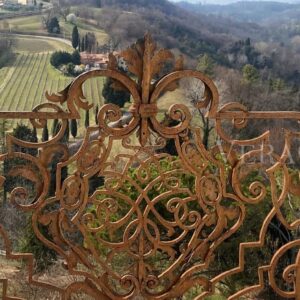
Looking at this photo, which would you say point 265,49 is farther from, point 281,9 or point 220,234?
point 281,9

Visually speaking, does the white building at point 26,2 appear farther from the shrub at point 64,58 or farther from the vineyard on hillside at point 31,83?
the shrub at point 64,58

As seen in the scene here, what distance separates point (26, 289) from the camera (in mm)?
6758

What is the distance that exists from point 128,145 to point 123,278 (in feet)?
1.83

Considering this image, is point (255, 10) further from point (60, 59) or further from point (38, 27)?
point (60, 59)

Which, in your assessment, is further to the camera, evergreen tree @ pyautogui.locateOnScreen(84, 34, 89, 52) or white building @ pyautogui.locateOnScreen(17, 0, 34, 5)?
white building @ pyautogui.locateOnScreen(17, 0, 34, 5)

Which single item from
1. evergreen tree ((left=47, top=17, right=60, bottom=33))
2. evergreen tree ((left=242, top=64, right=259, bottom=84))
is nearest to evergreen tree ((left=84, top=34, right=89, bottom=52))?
evergreen tree ((left=47, top=17, right=60, bottom=33))

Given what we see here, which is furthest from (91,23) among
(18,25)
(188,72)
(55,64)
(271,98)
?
(188,72)

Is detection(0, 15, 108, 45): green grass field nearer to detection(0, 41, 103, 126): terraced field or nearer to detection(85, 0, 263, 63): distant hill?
detection(85, 0, 263, 63): distant hill

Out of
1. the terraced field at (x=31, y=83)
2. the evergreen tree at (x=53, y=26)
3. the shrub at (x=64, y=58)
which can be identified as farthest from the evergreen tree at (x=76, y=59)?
the evergreen tree at (x=53, y=26)

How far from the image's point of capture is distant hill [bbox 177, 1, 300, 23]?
103 metres

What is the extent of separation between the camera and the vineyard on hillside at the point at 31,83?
28.0 m

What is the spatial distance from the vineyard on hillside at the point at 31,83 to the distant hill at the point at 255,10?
67.6 metres

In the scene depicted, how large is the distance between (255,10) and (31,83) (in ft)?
308

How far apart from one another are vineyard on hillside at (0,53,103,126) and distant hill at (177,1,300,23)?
67641 millimetres
